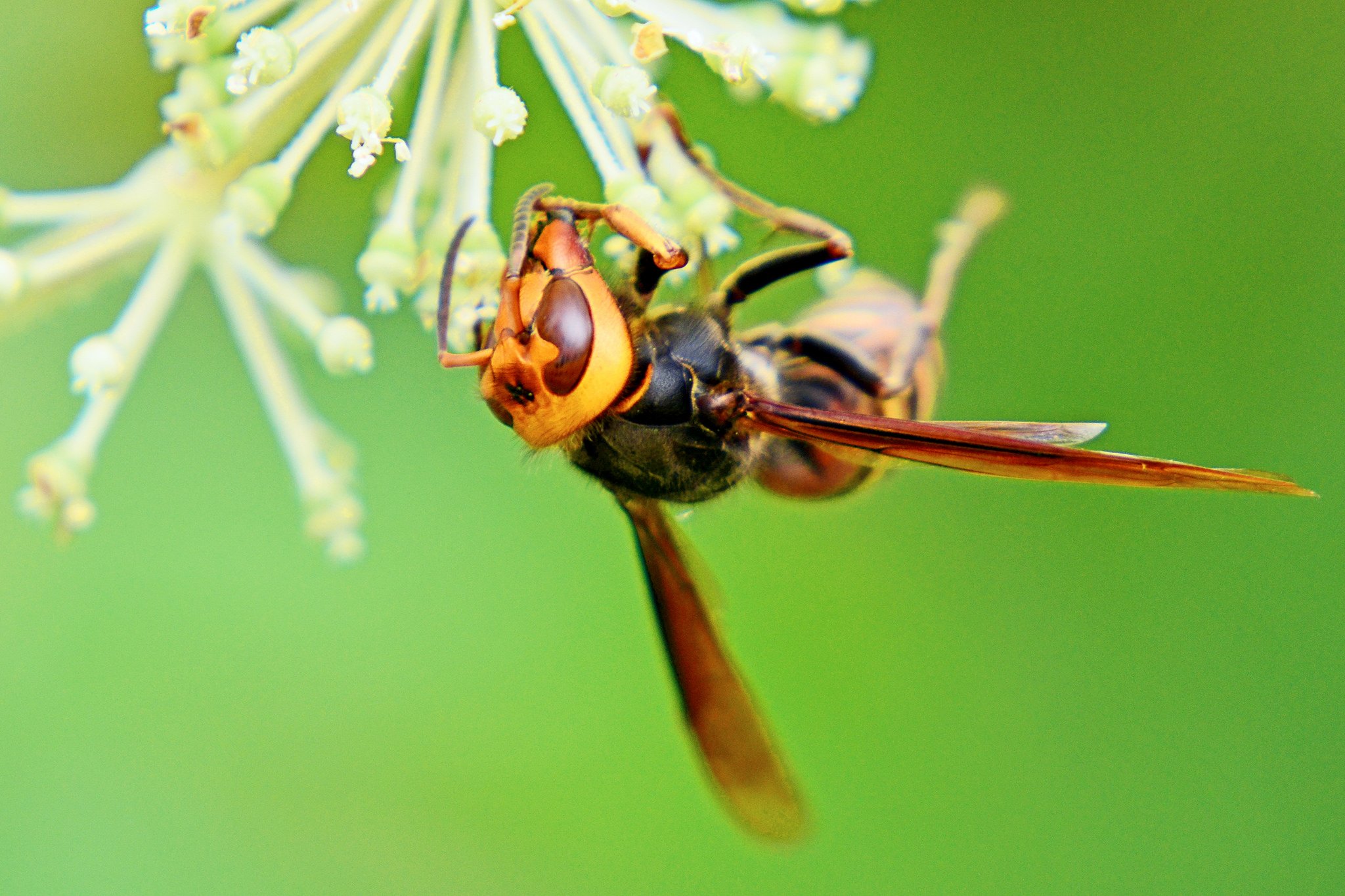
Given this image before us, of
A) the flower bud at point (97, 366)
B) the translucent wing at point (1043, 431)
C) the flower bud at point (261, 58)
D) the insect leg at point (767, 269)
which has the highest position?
the flower bud at point (261, 58)

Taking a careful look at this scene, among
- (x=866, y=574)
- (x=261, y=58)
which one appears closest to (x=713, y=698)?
(x=261, y=58)

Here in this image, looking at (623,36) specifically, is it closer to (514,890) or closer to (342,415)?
(342,415)

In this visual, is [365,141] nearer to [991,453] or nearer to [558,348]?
[558,348]

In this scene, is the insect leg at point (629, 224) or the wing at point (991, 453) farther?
the insect leg at point (629, 224)

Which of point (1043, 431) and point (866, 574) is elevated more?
point (866, 574)

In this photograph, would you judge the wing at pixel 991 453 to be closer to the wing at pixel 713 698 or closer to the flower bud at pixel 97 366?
the wing at pixel 713 698

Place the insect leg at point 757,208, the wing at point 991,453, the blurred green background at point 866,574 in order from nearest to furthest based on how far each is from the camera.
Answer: the wing at point 991,453 → the insect leg at point 757,208 → the blurred green background at point 866,574

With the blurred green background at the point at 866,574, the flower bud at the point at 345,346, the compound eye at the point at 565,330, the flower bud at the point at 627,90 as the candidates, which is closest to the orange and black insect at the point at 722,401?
the compound eye at the point at 565,330
